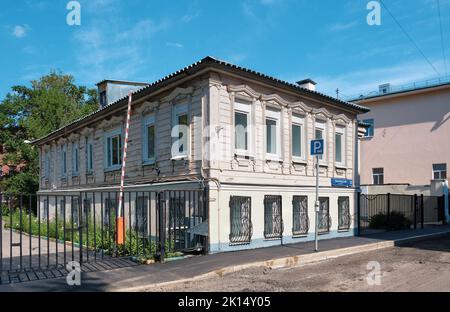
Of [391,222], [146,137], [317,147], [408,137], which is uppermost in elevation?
[408,137]

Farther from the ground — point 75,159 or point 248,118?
point 248,118

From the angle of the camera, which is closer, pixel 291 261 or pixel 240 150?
pixel 291 261

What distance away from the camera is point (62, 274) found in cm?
846

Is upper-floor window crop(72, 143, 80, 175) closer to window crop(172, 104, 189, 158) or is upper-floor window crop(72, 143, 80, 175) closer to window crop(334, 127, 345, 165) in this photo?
window crop(172, 104, 189, 158)

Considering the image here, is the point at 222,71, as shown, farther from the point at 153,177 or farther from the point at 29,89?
the point at 29,89

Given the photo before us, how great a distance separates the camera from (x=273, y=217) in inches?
535

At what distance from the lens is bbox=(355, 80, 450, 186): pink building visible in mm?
29703

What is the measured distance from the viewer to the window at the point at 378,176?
108 ft

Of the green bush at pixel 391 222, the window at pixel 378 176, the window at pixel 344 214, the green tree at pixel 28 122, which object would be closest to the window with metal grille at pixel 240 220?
the window at pixel 344 214

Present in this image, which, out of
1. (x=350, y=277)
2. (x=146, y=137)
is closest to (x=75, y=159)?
(x=146, y=137)

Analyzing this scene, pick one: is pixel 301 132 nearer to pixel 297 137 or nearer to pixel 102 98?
pixel 297 137

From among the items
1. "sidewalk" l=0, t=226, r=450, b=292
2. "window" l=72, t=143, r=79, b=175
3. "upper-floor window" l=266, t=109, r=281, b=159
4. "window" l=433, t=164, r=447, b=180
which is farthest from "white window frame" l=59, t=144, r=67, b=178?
"window" l=433, t=164, r=447, b=180

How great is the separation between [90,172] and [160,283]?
503 inches

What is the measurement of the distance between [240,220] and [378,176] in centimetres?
2387
